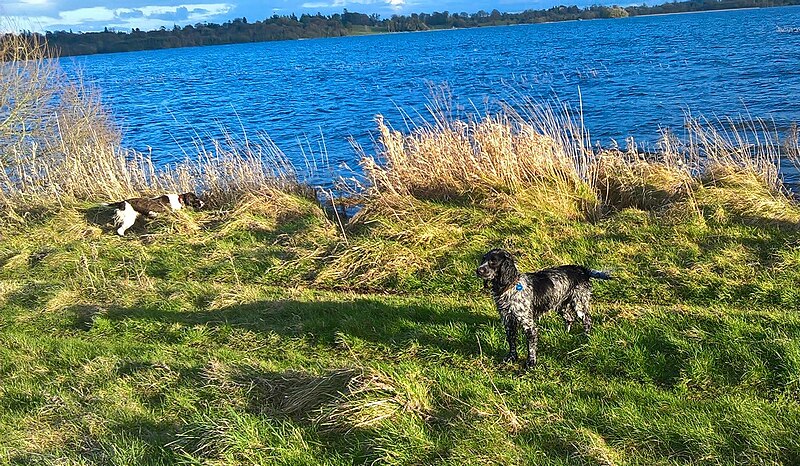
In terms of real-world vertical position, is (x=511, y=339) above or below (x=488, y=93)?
below

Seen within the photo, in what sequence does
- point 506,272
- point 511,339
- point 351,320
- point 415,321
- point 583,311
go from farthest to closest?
point 351,320, point 415,321, point 583,311, point 511,339, point 506,272

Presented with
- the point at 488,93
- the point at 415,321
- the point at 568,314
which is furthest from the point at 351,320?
the point at 488,93

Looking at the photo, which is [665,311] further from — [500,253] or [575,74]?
[575,74]

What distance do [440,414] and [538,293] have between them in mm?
1518

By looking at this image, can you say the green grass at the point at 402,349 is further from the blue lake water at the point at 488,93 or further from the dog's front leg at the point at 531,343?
the blue lake water at the point at 488,93

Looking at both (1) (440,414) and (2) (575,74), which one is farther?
(2) (575,74)

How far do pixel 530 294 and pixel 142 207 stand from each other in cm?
761

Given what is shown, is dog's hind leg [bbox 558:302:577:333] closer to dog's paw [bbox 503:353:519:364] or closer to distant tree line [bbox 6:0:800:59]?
dog's paw [bbox 503:353:519:364]

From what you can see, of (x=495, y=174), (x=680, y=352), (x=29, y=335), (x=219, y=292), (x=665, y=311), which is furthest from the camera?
(x=495, y=174)

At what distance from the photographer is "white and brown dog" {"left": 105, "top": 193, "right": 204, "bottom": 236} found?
33.3 ft

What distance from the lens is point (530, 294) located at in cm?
527

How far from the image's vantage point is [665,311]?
5.70 meters

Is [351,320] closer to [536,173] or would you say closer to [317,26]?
[536,173]

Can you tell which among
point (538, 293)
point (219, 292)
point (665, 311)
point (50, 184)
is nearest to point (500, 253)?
point (538, 293)
